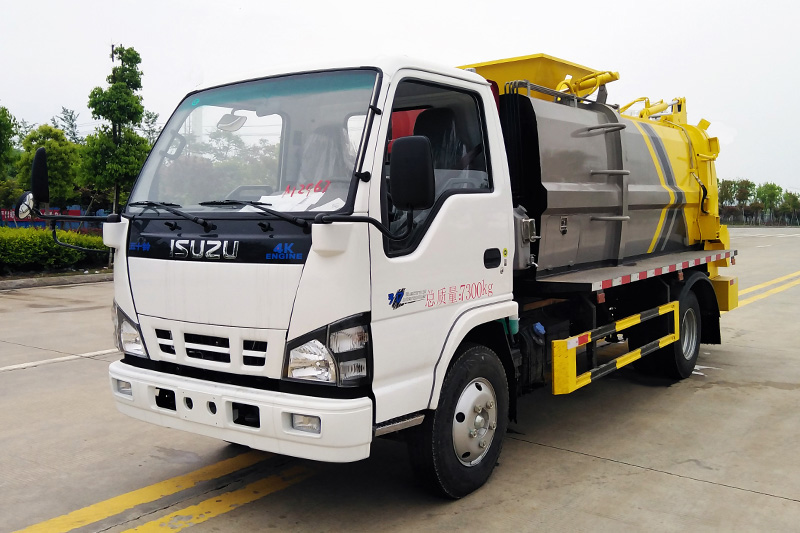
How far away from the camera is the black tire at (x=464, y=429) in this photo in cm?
379

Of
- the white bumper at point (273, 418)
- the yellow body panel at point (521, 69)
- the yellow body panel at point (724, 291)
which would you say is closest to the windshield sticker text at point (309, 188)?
the white bumper at point (273, 418)

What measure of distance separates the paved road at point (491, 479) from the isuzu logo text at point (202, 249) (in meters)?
1.43

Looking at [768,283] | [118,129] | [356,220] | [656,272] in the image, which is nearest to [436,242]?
[356,220]

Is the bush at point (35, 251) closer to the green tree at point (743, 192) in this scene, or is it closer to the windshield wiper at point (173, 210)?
the windshield wiper at point (173, 210)

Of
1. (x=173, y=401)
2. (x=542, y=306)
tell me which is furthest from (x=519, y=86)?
(x=173, y=401)

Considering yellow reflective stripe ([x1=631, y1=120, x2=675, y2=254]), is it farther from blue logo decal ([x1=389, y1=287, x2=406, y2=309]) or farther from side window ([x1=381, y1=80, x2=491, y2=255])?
blue logo decal ([x1=389, y1=287, x2=406, y2=309])

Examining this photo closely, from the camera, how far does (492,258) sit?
4230mm

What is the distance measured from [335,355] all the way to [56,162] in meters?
37.9

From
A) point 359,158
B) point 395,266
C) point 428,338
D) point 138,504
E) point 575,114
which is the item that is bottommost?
point 138,504

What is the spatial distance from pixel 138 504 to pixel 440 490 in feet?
5.62

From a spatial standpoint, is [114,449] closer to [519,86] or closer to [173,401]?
[173,401]

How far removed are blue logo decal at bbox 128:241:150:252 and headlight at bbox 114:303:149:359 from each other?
0.39 meters

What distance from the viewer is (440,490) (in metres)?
3.89

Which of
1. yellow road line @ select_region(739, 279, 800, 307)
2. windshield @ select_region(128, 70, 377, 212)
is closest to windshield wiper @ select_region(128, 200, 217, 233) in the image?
windshield @ select_region(128, 70, 377, 212)
